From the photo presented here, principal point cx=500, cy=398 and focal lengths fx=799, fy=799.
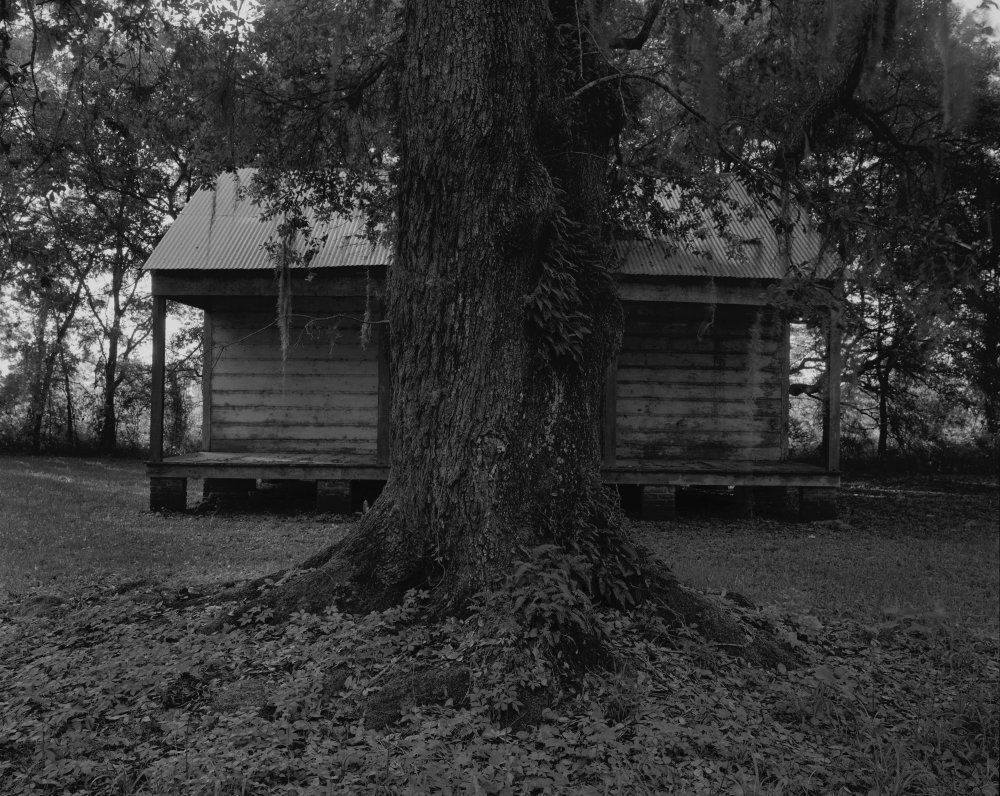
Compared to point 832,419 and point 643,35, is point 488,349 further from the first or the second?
point 832,419

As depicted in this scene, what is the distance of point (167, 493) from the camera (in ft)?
38.5

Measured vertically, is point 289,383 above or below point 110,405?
above

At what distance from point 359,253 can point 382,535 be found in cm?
734

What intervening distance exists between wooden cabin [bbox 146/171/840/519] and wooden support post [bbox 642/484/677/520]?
0.9 inches

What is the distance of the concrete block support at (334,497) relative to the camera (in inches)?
460

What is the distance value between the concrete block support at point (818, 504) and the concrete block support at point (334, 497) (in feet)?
22.1

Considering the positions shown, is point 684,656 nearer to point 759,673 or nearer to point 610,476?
point 759,673

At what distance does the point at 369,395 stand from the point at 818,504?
7.23 meters

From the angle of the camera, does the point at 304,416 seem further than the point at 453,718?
Yes

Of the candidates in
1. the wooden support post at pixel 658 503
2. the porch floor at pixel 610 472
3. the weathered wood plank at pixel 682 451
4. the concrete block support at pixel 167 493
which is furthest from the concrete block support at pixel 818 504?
the concrete block support at pixel 167 493

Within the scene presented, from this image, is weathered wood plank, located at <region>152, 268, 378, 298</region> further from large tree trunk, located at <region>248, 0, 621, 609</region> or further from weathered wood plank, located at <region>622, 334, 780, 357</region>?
large tree trunk, located at <region>248, 0, 621, 609</region>

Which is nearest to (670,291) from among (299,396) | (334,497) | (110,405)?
(334,497)

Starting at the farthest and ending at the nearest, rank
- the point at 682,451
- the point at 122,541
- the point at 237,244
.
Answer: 1. the point at 682,451
2. the point at 237,244
3. the point at 122,541

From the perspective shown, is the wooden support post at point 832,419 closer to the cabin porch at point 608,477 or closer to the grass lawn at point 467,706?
the cabin porch at point 608,477
